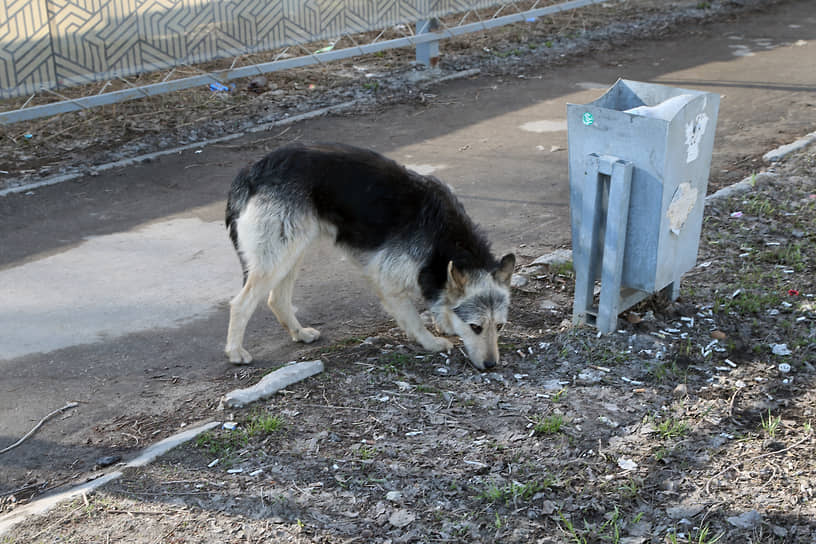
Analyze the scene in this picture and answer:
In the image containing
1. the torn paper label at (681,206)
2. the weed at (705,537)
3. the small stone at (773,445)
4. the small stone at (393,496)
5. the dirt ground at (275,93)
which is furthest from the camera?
the dirt ground at (275,93)

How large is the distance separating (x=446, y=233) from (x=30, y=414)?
2.79 m

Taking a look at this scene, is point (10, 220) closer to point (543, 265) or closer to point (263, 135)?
point (263, 135)

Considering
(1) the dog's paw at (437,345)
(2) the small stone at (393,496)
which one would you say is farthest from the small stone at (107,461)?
(1) the dog's paw at (437,345)

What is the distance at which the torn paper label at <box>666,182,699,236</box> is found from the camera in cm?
538

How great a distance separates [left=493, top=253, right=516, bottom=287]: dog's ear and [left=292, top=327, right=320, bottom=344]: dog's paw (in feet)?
4.76

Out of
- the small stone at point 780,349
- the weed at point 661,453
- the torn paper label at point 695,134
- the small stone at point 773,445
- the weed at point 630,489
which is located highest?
the torn paper label at point 695,134

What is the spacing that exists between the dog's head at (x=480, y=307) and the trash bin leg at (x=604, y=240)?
567 mm

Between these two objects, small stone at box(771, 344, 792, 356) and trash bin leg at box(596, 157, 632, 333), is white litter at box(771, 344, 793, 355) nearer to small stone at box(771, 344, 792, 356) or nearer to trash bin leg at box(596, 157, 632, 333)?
small stone at box(771, 344, 792, 356)

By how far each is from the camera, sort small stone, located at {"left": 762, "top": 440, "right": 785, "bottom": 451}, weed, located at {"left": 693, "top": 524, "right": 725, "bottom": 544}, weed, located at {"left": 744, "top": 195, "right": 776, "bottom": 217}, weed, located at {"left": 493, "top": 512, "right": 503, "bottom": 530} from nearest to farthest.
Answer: weed, located at {"left": 693, "top": 524, "right": 725, "bottom": 544}, weed, located at {"left": 493, "top": 512, "right": 503, "bottom": 530}, small stone, located at {"left": 762, "top": 440, "right": 785, "bottom": 451}, weed, located at {"left": 744, "top": 195, "right": 776, "bottom": 217}

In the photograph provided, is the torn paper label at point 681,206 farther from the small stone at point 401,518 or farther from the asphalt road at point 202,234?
the small stone at point 401,518

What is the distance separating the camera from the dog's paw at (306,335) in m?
6.09

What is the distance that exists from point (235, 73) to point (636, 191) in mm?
7012

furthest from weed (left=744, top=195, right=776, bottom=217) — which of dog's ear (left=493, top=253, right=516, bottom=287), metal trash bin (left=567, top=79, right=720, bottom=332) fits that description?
dog's ear (left=493, top=253, right=516, bottom=287)

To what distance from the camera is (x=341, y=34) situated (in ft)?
40.1
